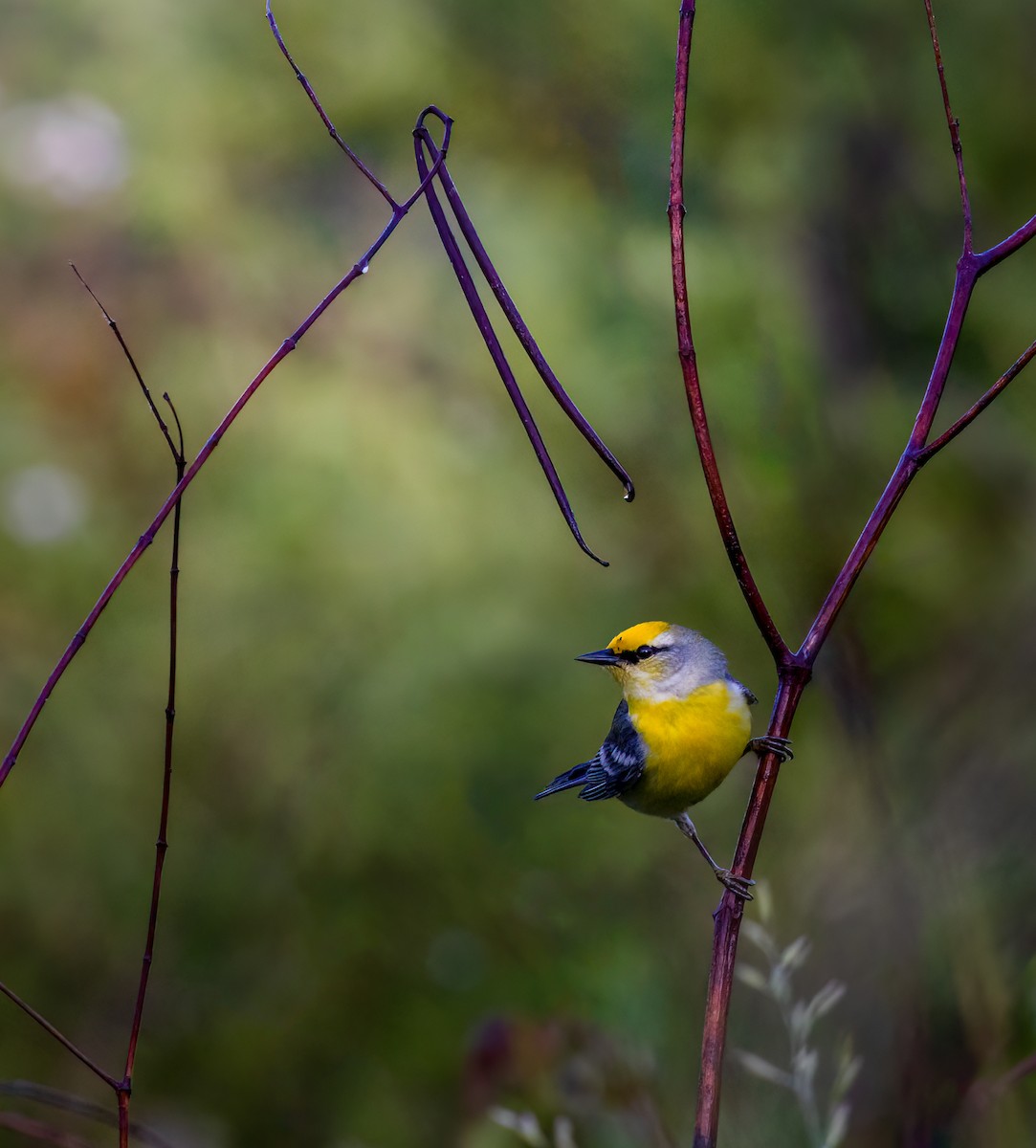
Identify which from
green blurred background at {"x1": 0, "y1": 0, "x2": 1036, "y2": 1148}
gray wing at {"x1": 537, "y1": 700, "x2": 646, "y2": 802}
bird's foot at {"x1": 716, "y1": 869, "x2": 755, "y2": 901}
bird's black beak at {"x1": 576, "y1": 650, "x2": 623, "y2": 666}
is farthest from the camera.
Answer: green blurred background at {"x1": 0, "y1": 0, "x2": 1036, "y2": 1148}

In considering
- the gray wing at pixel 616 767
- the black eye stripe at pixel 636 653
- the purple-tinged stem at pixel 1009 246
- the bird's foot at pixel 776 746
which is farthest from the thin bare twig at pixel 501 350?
the gray wing at pixel 616 767

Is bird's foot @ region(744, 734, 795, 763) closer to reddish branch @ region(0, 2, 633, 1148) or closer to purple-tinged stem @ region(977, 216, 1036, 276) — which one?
reddish branch @ region(0, 2, 633, 1148)

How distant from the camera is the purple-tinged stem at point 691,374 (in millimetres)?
1019

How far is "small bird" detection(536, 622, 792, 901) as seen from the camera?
5.75 ft

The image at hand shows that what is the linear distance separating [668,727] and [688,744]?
0.20ft

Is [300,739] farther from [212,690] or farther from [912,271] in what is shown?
[912,271]

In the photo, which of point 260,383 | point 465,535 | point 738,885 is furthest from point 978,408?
point 465,535

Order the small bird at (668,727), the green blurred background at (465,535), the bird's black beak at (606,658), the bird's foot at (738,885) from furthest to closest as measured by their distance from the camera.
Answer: the green blurred background at (465,535), the small bird at (668,727), the bird's black beak at (606,658), the bird's foot at (738,885)

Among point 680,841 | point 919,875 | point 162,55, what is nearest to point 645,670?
point 919,875

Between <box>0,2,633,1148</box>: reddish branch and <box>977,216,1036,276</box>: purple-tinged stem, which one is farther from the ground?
<box>977,216,1036,276</box>: purple-tinged stem

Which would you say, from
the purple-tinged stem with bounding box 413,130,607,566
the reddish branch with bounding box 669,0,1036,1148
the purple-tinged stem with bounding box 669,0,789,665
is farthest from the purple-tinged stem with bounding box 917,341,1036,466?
the purple-tinged stem with bounding box 413,130,607,566

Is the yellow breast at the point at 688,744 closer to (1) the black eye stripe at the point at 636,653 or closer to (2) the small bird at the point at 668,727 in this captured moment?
(2) the small bird at the point at 668,727

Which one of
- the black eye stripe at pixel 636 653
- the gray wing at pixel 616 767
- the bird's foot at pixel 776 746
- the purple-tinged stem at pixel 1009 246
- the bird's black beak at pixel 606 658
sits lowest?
the bird's foot at pixel 776 746

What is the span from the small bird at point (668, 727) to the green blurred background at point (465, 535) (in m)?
0.55
